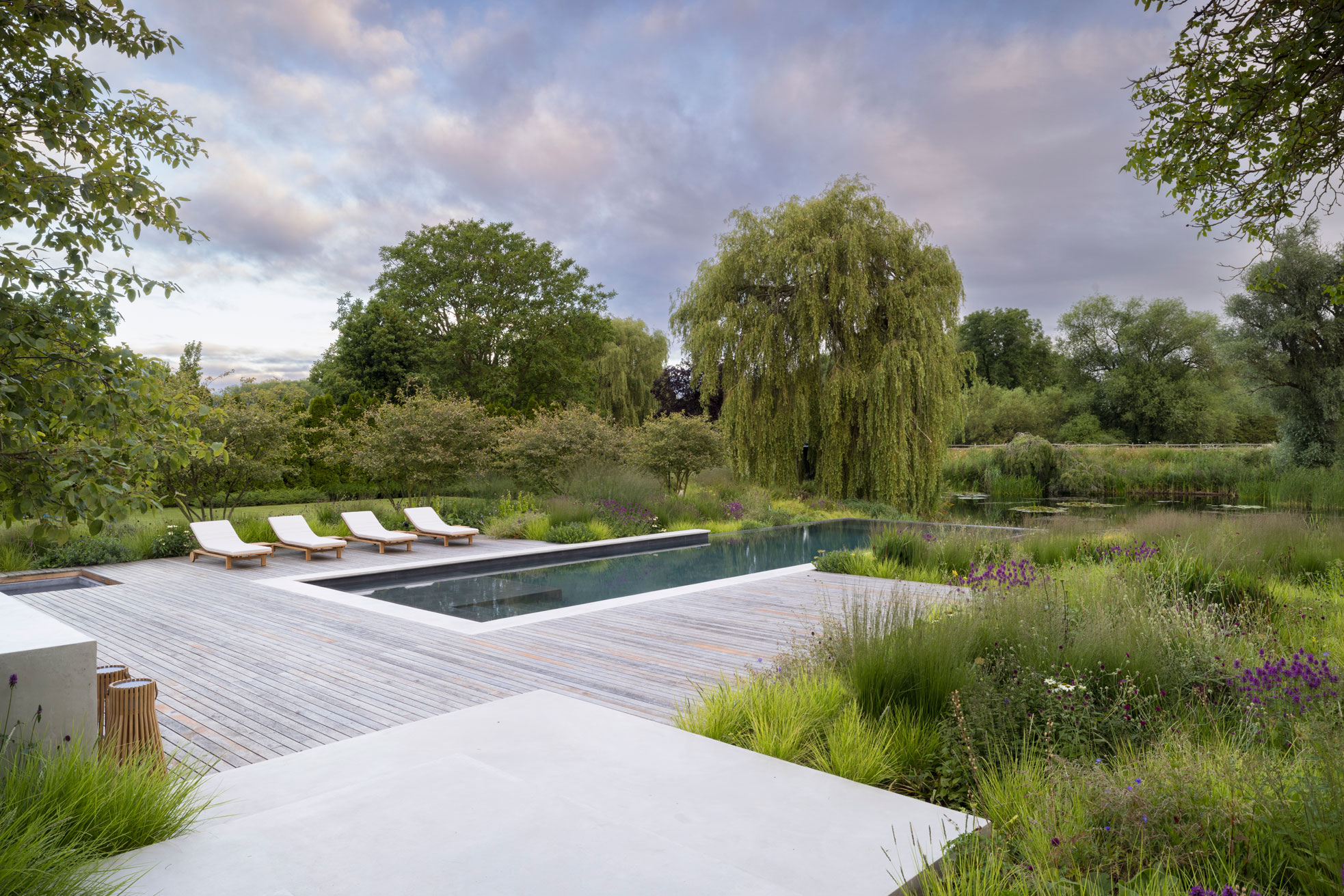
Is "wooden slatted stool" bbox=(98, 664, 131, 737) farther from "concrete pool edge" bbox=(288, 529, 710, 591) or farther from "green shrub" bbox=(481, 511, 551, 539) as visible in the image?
"green shrub" bbox=(481, 511, 551, 539)

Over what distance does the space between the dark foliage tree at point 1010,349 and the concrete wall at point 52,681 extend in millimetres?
46066

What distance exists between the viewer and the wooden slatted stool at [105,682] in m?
2.74

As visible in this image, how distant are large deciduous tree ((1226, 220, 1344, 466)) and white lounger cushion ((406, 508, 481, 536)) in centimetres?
1918

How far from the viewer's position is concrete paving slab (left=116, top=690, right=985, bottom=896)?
202 cm

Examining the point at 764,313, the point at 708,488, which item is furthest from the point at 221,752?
the point at 764,313

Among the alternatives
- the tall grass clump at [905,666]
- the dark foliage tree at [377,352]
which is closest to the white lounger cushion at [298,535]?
the tall grass clump at [905,666]

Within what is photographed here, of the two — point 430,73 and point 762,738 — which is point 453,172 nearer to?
point 430,73

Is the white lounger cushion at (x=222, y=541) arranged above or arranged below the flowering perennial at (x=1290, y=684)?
above

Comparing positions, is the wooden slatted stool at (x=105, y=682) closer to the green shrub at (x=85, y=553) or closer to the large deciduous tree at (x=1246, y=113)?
the large deciduous tree at (x=1246, y=113)

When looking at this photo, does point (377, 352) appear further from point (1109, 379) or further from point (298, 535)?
point (1109, 379)

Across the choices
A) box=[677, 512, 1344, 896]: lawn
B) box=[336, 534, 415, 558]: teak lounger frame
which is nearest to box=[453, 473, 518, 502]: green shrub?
box=[336, 534, 415, 558]: teak lounger frame

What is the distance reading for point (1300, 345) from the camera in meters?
19.0

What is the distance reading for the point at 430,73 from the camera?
1033cm

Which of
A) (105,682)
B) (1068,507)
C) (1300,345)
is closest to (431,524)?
(105,682)
